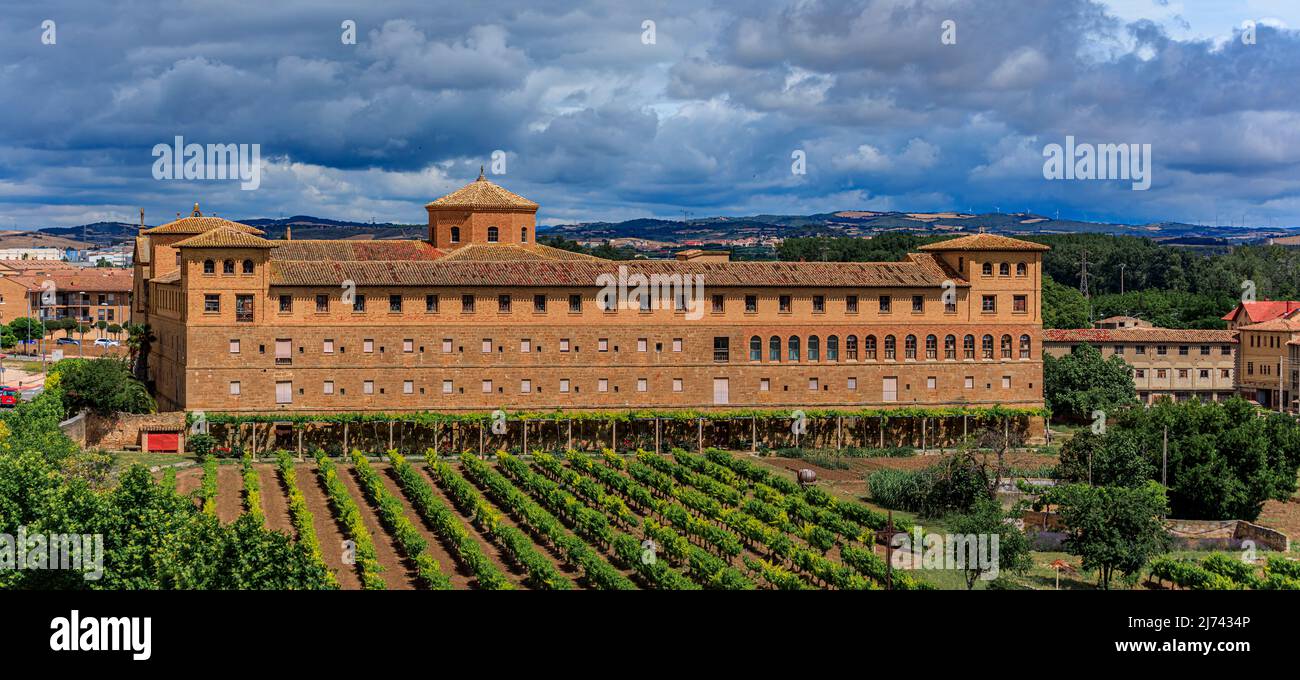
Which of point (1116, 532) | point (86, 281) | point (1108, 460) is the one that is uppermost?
point (86, 281)

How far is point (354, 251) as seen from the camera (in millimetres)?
63344

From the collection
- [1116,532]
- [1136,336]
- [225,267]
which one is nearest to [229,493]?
[225,267]

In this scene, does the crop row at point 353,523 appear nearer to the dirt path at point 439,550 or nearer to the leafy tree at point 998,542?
the dirt path at point 439,550

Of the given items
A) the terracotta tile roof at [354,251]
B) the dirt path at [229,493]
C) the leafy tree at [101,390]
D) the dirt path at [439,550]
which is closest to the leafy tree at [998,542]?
the dirt path at [439,550]

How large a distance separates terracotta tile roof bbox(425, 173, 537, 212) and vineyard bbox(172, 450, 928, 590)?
15.2 m

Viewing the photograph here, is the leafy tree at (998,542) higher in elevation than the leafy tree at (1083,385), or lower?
lower

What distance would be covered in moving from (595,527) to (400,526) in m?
5.41

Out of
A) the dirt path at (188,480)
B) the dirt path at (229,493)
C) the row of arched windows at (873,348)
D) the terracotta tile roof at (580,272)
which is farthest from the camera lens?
the row of arched windows at (873,348)

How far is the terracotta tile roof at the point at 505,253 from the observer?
62469 mm

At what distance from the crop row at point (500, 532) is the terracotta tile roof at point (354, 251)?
1428 centimetres

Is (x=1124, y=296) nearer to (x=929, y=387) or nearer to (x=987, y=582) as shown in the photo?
(x=929, y=387)

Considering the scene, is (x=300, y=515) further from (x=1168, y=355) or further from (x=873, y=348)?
(x=1168, y=355)

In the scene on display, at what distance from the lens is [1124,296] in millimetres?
117125
